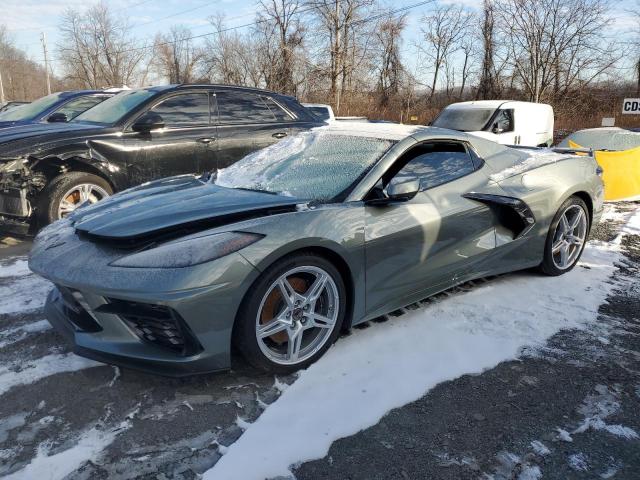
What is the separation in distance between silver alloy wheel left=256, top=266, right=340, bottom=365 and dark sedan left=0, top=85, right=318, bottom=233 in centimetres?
303

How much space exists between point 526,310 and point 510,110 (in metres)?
8.01

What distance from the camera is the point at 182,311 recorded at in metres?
2.29

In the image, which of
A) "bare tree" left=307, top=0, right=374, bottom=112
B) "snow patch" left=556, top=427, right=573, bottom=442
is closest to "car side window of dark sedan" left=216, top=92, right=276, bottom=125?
"snow patch" left=556, top=427, right=573, bottom=442

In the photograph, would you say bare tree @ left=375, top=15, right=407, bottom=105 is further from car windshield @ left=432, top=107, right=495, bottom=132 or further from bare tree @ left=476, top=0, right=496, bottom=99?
car windshield @ left=432, top=107, right=495, bottom=132

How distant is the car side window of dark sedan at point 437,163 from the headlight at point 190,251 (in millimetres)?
1279

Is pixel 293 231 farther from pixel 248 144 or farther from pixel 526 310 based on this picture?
pixel 248 144

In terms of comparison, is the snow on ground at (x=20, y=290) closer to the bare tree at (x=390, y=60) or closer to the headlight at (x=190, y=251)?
the headlight at (x=190, y=251)

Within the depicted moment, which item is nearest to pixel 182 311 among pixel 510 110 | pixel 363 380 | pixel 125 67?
pixel 363 380

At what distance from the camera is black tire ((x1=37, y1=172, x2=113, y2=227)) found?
16.1 ft

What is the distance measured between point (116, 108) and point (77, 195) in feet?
4.08

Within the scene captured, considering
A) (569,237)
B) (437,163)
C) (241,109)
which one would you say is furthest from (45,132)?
(569,237)

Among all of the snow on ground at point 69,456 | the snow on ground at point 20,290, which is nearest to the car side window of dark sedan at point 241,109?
the snow on ground at point 20,290

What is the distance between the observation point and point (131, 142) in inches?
214

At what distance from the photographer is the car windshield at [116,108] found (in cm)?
563
